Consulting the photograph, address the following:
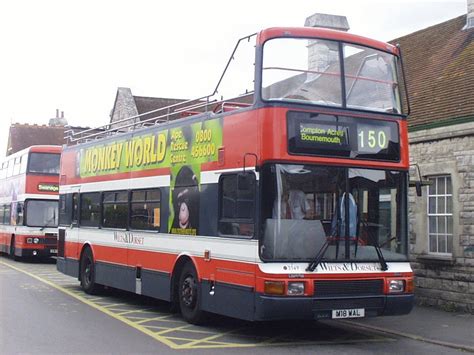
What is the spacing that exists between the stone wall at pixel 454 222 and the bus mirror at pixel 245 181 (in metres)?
5.69

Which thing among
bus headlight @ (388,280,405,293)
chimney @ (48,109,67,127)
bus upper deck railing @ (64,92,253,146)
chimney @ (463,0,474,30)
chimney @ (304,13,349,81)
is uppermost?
chimney @ (48,109,67,127)

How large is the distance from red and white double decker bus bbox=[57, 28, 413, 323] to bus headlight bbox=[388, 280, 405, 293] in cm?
2

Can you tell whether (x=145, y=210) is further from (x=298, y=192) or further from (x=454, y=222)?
(x=454, y=222)

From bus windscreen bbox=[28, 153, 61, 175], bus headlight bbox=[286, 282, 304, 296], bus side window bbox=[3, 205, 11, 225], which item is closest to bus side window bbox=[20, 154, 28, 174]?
bus windscreen bbox=[28, 153, 61, 175]

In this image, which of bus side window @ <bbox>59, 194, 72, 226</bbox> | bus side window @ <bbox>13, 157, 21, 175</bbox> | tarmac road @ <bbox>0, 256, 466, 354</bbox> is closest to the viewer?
tarmac road @ <bbox>0, 256, 466, 354</bbox>

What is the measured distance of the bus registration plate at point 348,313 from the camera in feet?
30.1

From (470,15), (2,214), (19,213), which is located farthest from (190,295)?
(2,214)

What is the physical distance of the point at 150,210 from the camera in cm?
1253

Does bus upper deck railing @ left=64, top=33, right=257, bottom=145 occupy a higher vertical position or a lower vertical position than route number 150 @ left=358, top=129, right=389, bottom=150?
higher

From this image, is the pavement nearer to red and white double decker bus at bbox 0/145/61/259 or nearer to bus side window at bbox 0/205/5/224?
red and white double decker bus at bbox 0/145/61/259

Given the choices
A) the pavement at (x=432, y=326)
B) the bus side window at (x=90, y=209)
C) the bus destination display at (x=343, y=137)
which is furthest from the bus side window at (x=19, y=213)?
the bus destination display at (x=343, y=137)

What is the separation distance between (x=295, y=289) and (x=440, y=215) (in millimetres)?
6114

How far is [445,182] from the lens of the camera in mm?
13922

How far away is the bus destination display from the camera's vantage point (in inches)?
366
